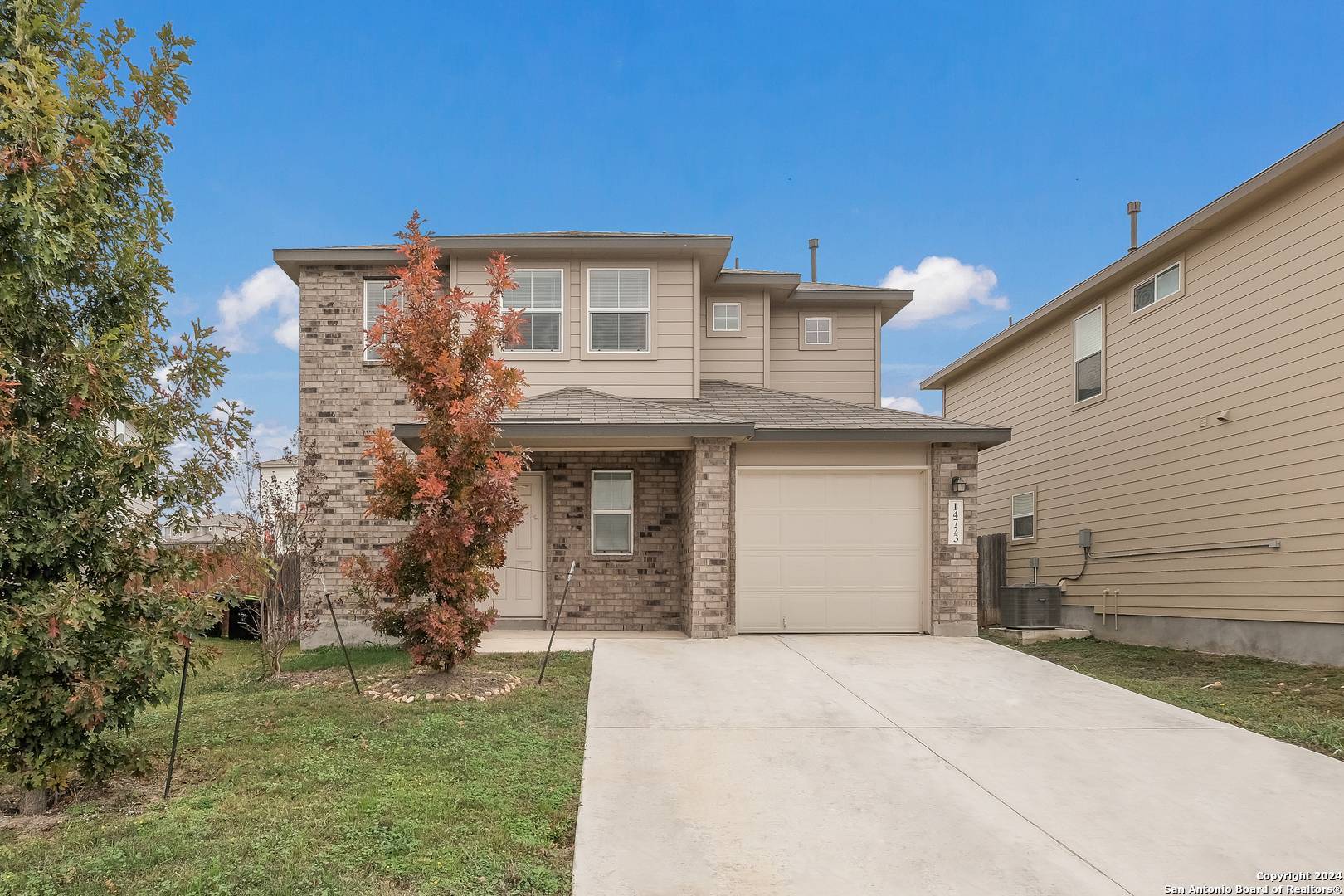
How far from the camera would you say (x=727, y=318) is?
557 inches

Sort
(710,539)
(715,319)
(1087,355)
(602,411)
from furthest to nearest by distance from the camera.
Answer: (1087,355) < (715,319) < (602,411) < (710,539)

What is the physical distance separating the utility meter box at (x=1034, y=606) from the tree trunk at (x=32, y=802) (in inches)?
500

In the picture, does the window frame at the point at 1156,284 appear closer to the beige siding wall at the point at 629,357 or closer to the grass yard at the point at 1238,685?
the grass yard at the point at 1238,685

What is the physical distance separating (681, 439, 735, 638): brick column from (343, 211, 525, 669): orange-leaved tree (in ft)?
10.5

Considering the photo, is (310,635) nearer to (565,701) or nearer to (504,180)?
(565,701)

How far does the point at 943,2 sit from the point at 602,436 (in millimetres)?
12770

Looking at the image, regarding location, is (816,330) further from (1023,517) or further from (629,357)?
(1023,517)

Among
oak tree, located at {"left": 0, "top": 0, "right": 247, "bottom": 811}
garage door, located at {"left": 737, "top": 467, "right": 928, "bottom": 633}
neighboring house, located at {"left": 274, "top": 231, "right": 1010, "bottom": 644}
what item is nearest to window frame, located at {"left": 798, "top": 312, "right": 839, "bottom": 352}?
neighboring house, located at {"left": 274, "top": 231, "right": 1010, "bottom": 644}

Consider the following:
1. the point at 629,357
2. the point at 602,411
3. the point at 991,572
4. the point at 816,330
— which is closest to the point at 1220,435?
the point at 991,572

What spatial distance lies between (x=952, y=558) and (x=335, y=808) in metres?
8.51

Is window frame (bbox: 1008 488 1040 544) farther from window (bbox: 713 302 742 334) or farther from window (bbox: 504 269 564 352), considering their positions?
window (bbox: 504 269 564 352)

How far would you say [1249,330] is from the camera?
11312 millimetres

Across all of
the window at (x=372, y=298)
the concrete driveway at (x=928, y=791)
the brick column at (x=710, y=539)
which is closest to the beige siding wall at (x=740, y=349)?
the brick column at (x=710, y=539)

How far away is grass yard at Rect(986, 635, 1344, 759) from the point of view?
7.07 meters
